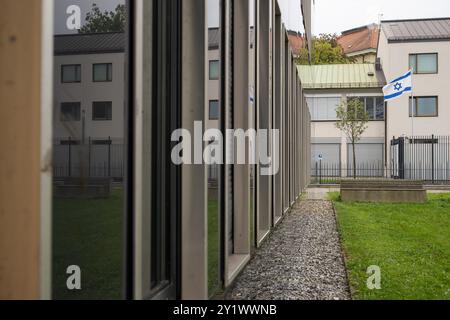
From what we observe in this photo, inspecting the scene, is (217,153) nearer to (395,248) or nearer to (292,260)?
(292,260)

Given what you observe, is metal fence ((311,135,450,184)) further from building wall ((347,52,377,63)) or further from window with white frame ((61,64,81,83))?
building wall ((347,52,377,63))

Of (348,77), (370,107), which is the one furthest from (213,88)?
(348,77)

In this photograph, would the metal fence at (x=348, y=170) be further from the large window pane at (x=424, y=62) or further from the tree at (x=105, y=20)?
the tree at (x=105, y=20)

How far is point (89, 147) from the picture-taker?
2072 mm

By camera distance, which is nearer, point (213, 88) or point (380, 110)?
point (213, 88)

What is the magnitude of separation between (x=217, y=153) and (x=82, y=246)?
205 centimetres

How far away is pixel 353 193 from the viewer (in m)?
14.4

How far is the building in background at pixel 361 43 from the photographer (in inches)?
2254

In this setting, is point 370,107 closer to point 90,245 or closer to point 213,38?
point 213,38

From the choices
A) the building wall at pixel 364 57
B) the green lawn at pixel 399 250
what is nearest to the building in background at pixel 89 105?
the green lawn at pixel 399 250

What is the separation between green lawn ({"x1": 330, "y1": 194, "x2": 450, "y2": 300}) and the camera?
433cm

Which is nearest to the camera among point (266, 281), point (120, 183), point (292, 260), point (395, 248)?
point (120, 183)

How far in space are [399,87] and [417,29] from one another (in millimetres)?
8988

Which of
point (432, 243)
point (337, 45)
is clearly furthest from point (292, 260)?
point (337, 45)
